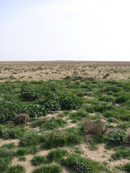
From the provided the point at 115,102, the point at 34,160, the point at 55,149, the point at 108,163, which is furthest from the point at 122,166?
the point at 115,102

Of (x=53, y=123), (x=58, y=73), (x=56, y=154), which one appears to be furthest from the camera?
(x=58, y=73)

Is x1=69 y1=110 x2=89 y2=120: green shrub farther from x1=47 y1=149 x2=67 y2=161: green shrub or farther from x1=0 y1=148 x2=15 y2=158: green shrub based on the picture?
x1=0 y1=148 x2=15 y2=158: green shrub

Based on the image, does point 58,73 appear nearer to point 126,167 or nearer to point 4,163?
point 4,163

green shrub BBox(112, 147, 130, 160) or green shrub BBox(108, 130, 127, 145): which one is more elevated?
green shrub BBox(108, 130, 127, 145)

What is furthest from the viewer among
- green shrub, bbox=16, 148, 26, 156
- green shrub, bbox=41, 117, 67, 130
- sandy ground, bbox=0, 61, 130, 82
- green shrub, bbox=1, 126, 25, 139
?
sandy ground, bbox=0, 61, 130, 82

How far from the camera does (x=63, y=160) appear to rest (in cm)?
454

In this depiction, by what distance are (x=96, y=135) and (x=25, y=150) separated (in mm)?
2598

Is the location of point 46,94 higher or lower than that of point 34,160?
higher

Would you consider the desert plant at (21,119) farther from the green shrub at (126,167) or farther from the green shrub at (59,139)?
the green shrub at (126,167)

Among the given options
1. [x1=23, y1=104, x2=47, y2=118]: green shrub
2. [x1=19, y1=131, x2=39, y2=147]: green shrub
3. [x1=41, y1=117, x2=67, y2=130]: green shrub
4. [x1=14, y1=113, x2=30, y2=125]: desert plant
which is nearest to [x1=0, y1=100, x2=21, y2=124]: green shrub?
[x1=14, y1=113, x2=30, y2=125]: desert plant

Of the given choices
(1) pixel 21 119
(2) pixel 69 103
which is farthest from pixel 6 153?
(2) pixel 69 103

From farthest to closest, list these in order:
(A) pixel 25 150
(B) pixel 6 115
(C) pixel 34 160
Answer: (B) pixel 6 115
(A) pixel 25 150
(C) pixel 34 160

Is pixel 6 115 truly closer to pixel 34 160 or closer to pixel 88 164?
pixel 34 160

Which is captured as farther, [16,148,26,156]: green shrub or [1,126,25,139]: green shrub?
[1,126,25,139]: green shrub
